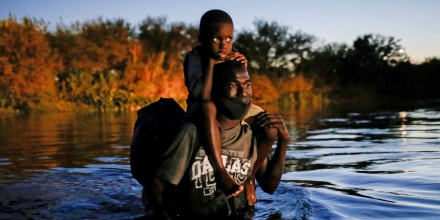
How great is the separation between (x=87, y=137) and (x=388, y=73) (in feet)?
127

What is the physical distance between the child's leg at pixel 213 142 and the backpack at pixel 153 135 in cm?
17

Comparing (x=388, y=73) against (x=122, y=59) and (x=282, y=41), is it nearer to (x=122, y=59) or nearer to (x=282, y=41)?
(x=282, y=41)

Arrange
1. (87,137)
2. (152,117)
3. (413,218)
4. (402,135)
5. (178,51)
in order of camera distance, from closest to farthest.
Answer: (152,117)
(413,218)
(402,135)
(87,137)
(178,51)

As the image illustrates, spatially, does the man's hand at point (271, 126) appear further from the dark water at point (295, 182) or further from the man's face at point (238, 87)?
the dark water at point (295, 182)

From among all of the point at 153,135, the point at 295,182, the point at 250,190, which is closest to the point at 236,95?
the point at 153,135

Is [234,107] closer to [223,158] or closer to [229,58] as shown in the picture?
[223,158]

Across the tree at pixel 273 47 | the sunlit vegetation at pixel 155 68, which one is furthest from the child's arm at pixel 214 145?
the tree at pixel 273 47

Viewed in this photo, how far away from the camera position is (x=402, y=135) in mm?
10547

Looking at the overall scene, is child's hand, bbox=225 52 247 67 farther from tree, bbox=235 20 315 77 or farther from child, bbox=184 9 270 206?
tree, bbox=235 20 315 77

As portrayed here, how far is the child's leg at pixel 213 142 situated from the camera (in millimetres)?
3082

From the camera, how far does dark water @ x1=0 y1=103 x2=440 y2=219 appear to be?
13.2 ft

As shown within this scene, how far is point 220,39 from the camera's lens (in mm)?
3721

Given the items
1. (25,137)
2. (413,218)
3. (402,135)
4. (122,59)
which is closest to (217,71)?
(413,218)

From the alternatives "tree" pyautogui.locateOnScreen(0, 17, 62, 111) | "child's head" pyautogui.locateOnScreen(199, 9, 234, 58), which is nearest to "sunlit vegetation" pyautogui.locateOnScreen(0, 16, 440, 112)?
"tree" pyautogui.locateOnScreen(0, 17, 62, 111)
